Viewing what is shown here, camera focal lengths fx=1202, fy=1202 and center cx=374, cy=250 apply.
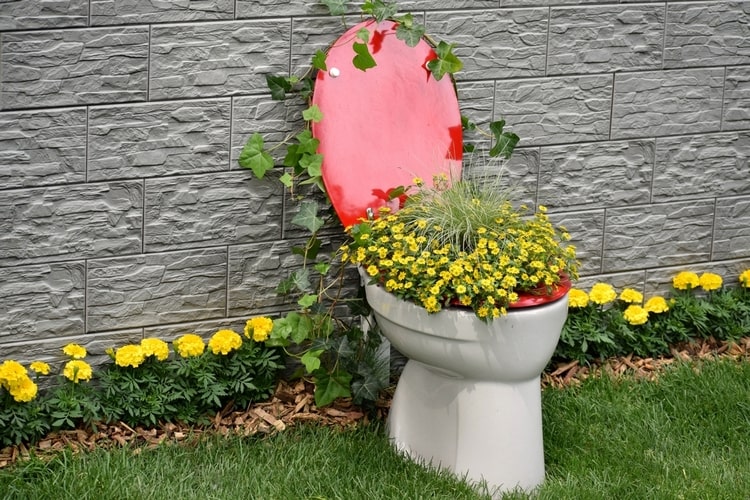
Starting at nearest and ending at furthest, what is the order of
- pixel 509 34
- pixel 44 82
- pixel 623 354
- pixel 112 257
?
pixel 44 82, pixel 112 257, pixel 509 34, pixel 623 354

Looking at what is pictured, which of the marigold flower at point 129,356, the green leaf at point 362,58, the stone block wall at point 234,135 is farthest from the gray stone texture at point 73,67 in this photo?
the marigold flower at point 129,356

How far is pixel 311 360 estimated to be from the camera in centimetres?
314

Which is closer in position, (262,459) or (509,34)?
(262,459)

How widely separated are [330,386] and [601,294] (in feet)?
3.29

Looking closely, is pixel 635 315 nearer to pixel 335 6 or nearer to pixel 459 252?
pixel 459 252

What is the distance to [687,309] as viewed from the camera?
386cm

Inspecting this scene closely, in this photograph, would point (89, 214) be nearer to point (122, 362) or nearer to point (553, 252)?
point (122, 362)

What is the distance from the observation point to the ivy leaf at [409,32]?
126 inches

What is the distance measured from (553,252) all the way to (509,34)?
0.79m

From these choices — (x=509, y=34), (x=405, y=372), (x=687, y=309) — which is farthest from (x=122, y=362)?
(x=687, y=309)

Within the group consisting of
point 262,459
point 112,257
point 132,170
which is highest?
point 132,170

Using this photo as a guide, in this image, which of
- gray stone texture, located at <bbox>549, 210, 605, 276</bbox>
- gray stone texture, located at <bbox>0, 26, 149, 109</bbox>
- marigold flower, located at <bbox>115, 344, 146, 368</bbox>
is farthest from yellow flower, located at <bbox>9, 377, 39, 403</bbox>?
gray stone texture, located at <bbox>549, 210, 605, 276</bbox>

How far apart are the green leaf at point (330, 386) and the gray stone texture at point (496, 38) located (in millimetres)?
931

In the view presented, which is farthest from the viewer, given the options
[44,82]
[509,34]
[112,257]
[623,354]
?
[623,354]
